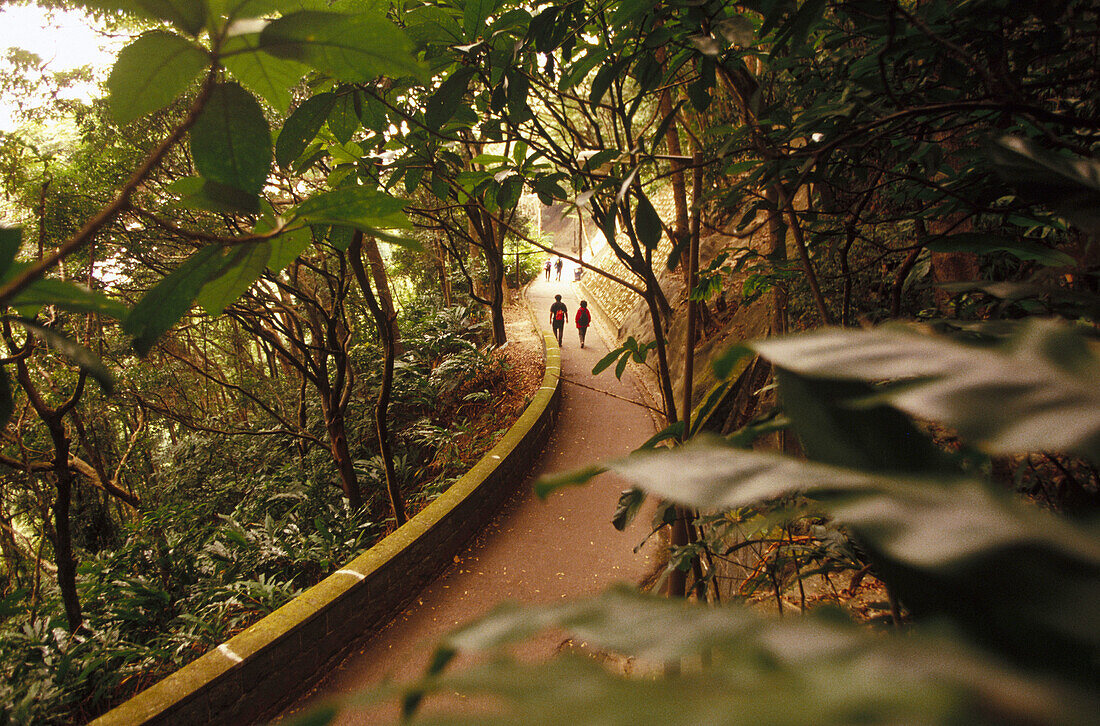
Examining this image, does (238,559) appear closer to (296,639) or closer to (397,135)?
(296,639)

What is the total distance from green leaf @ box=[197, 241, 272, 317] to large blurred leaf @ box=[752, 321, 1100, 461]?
1.77 feet

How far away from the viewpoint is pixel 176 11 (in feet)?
1.36

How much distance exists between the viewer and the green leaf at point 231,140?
47 cm

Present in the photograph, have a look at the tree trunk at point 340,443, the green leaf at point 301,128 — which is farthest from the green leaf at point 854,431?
the tree trunk at point 340,443

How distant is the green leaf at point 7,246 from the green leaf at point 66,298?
20mm

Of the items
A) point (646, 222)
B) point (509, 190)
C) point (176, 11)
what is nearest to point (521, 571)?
point (509, 190)

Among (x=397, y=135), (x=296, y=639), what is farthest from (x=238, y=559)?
(x=397, y=135)

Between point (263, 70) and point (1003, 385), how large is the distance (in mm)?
701

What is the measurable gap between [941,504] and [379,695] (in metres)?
0.26

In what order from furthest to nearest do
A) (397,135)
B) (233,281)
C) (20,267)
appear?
(397,135) < (233,281) < (20,267)

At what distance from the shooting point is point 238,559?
4398 millimetres

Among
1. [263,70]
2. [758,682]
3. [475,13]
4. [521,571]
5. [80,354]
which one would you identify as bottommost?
→ [521,571]

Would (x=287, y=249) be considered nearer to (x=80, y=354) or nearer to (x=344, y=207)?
(x=344, y=207)

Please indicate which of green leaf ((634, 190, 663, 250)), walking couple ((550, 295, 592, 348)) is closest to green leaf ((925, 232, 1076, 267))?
green leaf ((634, 190, 663, 250))
